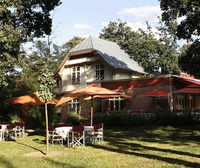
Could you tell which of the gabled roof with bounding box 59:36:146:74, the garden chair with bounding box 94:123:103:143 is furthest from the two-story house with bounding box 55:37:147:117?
the garden chair with bounding box 94:123:103:143

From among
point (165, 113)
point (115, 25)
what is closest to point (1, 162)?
point (165, 113)

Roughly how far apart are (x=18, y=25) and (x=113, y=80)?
35.6ft

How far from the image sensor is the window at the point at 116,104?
22.9m

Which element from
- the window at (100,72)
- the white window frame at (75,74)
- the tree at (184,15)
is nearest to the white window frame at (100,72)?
the window at (100,72)

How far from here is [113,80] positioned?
2366 cm

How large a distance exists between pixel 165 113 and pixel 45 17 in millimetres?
10972

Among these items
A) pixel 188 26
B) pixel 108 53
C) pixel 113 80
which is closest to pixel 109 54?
pixel 108 53

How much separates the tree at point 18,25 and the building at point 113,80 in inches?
344

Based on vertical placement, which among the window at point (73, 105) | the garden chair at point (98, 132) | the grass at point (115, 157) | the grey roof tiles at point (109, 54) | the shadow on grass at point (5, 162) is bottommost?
the shadow on grass at point (5, 162)

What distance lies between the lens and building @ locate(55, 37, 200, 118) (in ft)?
68.6

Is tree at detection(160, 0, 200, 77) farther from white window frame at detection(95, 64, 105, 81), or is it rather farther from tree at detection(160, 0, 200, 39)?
white window frame at detection(95, 64, 105, 81)

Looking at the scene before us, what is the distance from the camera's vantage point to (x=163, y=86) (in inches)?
810

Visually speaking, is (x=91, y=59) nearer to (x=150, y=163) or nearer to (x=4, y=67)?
(x=4, y=67)

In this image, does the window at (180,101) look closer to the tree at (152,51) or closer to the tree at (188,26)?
the tree at (188,26)
